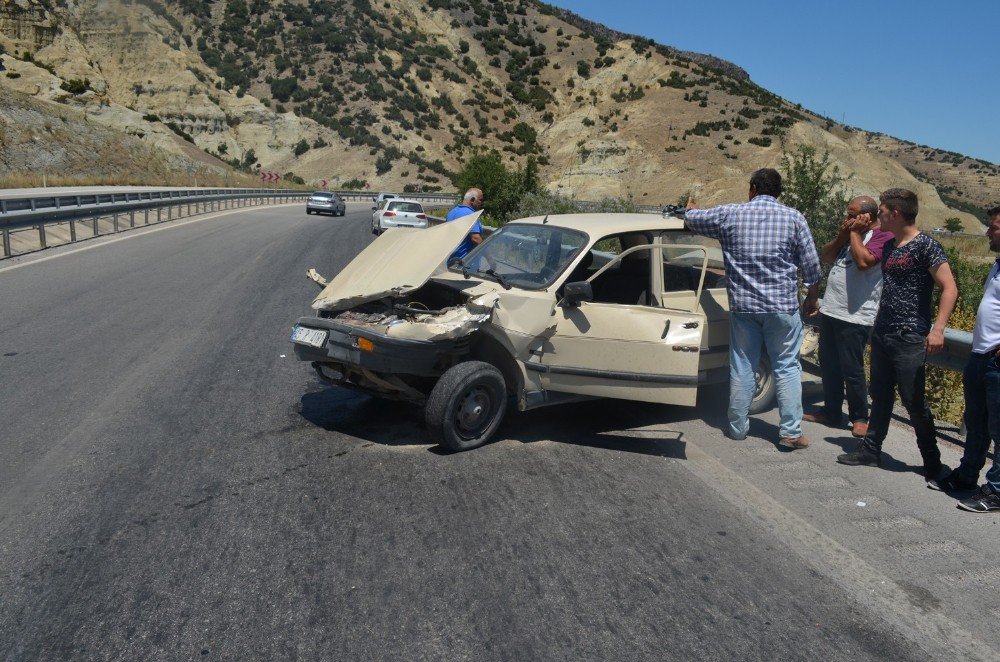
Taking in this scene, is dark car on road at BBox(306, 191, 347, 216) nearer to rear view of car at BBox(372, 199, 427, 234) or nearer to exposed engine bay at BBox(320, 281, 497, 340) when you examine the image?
rear view of car at BBox(372, 199, 427, 234)

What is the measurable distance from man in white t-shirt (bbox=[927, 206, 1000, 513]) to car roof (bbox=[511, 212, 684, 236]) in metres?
2.39

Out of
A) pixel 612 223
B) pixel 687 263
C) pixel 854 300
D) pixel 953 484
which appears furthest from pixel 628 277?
pixel 953 484

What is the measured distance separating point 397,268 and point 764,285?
111 inches

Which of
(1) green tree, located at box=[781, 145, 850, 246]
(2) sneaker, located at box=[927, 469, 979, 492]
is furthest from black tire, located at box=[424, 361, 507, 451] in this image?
(1) green tree, located at box=[781, 145, 850, 246]

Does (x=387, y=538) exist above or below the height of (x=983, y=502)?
below

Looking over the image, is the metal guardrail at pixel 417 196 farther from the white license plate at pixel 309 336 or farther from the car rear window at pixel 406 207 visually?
Answer: the white license plate at pixel 309 336

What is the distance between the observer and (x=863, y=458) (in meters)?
5.47

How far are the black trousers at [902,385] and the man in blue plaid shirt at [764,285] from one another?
54 centimetres

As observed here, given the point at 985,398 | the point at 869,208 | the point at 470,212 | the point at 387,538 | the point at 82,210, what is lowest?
the point at 387,538

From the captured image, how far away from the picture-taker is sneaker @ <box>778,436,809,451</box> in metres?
5.74

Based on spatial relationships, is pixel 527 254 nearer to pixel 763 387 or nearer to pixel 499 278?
pixel 499 278

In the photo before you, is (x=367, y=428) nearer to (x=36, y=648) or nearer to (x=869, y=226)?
(x=36, y=648)

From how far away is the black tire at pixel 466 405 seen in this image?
5.16m

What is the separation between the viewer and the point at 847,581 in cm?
380
